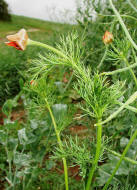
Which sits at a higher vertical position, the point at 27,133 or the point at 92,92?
the point at 92,92

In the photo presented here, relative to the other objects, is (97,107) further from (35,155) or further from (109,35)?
(35,155)

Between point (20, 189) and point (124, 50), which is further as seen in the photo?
point (20, 189)

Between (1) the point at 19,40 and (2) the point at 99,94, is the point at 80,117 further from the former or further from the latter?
(1) the point at 19,40

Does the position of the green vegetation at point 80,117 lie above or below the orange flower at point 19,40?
below

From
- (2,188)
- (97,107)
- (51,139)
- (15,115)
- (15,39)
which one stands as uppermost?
(15,39)

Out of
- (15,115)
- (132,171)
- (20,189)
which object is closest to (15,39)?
(132,171)

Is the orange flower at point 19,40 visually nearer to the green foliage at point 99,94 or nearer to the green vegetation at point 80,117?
the green vegetation at point 80,117

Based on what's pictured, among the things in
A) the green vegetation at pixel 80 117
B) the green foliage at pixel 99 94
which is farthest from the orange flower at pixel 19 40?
the green foliage at pixel 99 94

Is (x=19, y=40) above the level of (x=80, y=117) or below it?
above

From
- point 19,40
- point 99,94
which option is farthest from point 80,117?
point 19,40

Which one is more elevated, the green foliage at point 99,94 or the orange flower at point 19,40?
the orange flower at point 19,40

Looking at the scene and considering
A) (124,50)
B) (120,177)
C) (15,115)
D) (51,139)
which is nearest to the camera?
(124,50)
